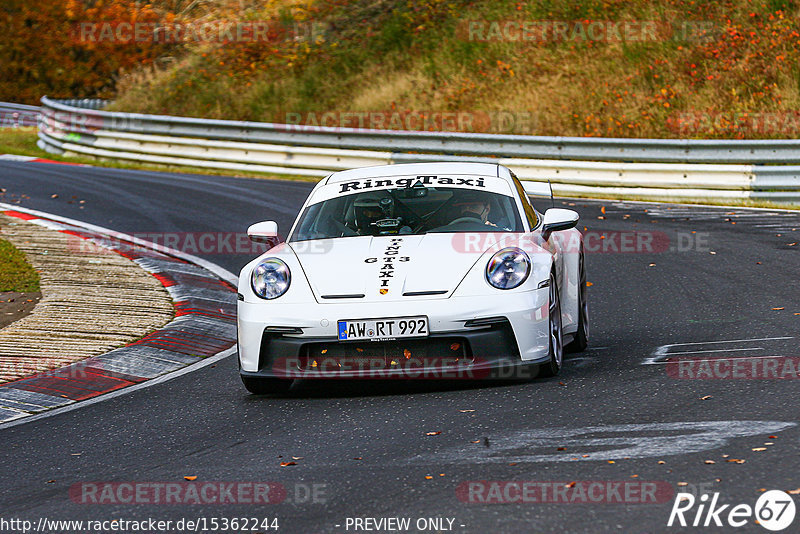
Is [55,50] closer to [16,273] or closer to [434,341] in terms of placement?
[16,273]

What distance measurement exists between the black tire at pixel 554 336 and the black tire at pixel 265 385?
1.55 m

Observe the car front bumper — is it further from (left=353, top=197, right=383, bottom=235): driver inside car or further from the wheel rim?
(left=353, top=197, right=383, bottom=235): driver inside car

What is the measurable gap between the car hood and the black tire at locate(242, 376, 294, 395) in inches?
24.3

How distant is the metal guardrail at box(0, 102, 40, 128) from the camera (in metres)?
34.3

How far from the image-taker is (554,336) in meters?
6.89

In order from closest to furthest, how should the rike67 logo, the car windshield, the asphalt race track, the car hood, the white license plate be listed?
1. the rike67 logo
2. the asphalt race track
3. the white license plate
4. the car hood
5. the car windshield

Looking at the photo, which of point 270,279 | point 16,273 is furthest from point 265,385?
point 16,273

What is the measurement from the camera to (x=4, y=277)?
36.9 ft

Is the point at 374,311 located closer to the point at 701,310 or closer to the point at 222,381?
the point at 222,381

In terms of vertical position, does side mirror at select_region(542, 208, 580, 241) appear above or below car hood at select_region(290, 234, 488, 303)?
above

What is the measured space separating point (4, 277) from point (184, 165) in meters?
12.7

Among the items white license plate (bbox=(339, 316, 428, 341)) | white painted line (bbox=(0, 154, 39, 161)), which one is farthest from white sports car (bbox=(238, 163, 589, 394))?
white painted line (bbox=(0, 154, 39, 161))

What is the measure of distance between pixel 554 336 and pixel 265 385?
1772 millimetres

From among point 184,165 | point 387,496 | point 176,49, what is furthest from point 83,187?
point 176,49
